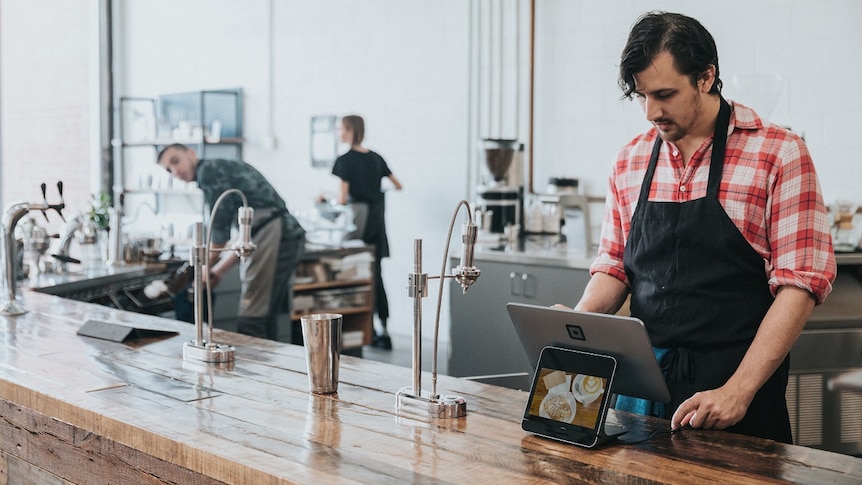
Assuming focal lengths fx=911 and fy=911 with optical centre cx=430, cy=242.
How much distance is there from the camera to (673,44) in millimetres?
2082

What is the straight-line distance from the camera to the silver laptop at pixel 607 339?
174 cm

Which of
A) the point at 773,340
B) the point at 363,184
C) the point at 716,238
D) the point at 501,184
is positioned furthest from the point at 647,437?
the point at 363,184

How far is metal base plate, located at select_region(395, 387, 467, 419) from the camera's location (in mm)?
2010

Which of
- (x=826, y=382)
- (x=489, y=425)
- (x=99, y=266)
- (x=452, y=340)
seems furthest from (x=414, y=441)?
(x=99, y=266)

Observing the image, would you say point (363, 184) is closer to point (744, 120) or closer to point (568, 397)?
point (744, 120)

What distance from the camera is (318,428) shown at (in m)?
1.91

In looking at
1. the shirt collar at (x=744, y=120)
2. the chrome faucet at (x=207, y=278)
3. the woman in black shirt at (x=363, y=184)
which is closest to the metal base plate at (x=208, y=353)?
the chrome faucet at (x=207, y=278)

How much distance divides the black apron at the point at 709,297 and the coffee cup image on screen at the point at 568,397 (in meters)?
0.51

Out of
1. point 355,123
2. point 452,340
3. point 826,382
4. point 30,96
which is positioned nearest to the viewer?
point 826,382

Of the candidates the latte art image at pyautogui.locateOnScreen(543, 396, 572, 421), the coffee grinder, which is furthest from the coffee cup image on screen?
the coffee grinder

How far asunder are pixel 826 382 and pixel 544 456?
2.66m

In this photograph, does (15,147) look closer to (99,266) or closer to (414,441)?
(99,266)

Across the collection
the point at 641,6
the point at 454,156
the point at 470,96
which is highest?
the point at 641,6

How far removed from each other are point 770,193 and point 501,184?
365 centimetres
